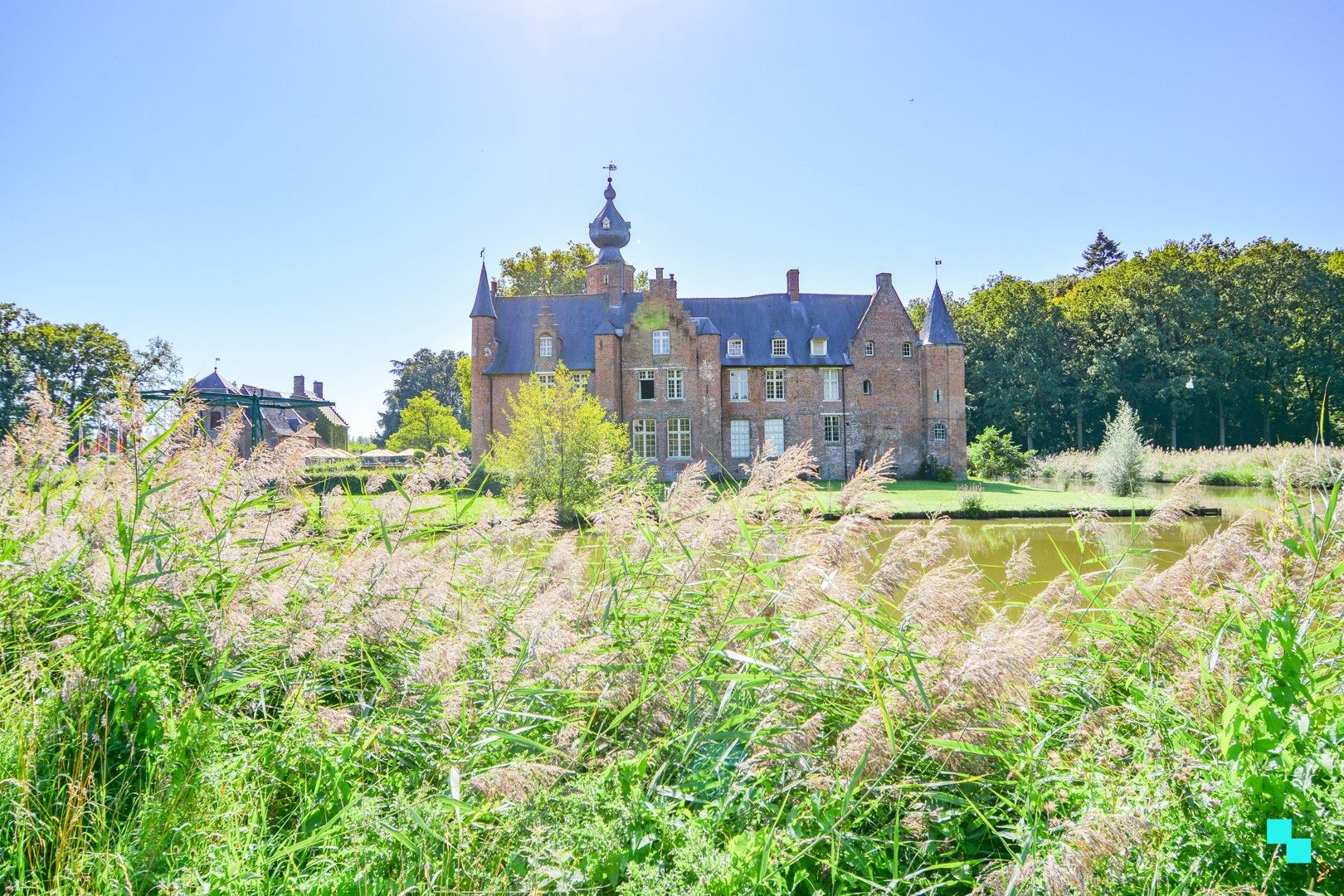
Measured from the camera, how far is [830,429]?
111 feet

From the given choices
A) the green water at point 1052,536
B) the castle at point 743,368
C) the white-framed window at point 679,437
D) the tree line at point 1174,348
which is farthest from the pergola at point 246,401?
the tree line at point 1174,348

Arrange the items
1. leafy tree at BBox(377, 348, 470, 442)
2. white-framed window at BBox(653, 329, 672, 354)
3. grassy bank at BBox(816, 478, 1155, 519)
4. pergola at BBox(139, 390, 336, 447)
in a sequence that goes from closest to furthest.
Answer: pergola at BBox(139, 390, 336, 447) → grassy bank at BBox(816, 478, 1155, 519) → white-framed window at BBox(653, 329, 672, 354) → leafy tree at BBox(377, 348, 470, 442)

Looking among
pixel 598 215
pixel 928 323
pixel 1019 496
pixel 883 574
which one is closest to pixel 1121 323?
pixel 928 323

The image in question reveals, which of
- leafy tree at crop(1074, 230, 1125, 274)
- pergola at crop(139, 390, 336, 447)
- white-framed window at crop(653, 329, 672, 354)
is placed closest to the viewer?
pergola at crop(139, 390, 336, 447)

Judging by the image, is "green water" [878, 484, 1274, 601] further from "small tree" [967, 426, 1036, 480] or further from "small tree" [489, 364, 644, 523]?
"small tree" [967, 426, 1036, 480]

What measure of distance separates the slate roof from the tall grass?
98.3 feet

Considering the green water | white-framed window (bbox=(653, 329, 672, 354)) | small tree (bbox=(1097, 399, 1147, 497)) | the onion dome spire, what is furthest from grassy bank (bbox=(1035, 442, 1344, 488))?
the onion dome spire

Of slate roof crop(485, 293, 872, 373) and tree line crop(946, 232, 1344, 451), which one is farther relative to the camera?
tree line crop(946, 232, 1344, 451)

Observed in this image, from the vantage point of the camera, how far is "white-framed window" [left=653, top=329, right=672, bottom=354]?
32.3m

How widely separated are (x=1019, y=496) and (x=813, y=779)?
2378 centimetres

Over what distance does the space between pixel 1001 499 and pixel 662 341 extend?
613 inches

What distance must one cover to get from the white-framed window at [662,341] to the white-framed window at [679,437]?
2975 millimetres

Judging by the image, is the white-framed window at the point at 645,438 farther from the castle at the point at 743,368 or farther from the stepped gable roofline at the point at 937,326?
the stepped gable roofline at the point at 937,326

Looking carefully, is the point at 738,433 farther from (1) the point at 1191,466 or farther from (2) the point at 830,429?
(1) the point at 1191,466
